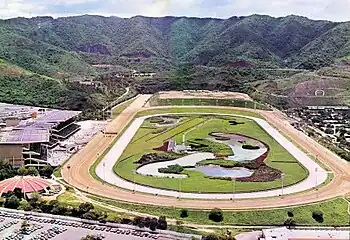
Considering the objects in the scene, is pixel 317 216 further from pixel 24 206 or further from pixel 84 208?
pixel 24 206

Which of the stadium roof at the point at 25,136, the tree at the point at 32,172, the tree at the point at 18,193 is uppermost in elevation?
the stadium roof at the point at 25,136

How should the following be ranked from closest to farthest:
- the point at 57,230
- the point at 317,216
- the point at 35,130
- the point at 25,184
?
the point at 57,230, the point at 317,216, the point at 25,184, the point at 35,130

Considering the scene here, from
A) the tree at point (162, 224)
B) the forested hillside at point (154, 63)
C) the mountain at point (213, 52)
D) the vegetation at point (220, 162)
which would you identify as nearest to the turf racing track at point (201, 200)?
the tree at point (162, 224)

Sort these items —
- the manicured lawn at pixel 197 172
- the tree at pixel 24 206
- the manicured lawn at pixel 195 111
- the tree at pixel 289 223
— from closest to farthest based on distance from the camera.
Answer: the tree at pixel 289 223, the tree at pixel 24 206, the manicured lawn at pixel 197 172, the manicured lawn at pixel 195 111

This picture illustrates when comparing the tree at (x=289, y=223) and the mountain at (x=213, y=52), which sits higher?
the mountain at (x=213, y=52)

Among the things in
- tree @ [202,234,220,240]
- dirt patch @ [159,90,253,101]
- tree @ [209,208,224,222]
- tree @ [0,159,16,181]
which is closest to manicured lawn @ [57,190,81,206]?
tree @ [0,159,16,181]

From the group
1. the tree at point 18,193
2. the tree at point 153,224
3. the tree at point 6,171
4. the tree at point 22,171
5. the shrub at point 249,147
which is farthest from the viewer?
the shrub at point 249,147

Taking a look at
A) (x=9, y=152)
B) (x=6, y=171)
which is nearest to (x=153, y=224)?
(x=6, y=171)

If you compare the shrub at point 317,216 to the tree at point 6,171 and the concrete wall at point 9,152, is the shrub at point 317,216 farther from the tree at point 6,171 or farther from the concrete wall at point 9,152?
the concrete wall at point 9,152
